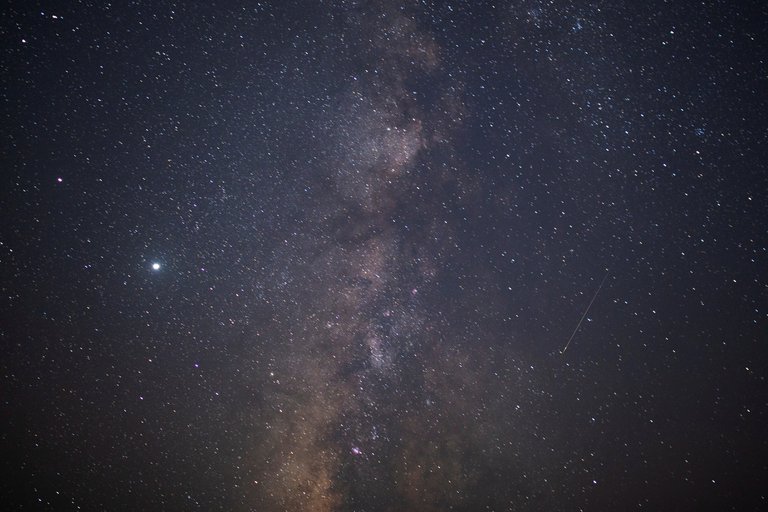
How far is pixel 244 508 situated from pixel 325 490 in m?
0.70

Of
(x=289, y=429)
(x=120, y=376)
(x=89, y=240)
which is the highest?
(x=89, y=240)

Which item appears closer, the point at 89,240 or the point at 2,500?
the point at 89,240

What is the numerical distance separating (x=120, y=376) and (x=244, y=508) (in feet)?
4.68

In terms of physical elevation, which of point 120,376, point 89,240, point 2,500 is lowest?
point 2,500

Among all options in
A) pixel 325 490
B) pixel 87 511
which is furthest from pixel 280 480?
pixel 87 511

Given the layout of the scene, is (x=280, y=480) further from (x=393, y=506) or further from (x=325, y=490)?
(x=393, y=506)

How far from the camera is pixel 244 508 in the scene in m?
2.13

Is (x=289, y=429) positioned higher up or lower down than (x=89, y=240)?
lower down

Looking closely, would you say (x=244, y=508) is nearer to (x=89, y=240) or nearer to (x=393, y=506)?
(x=393, y=506)

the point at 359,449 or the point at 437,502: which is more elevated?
the point at 359,449

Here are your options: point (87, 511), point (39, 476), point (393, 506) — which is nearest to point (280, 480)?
point (393, 506)

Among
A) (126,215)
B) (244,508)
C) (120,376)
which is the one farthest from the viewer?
(244,508)

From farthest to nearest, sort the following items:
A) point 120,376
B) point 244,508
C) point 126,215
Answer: point 244,508 < point 120,376 < point 126,215

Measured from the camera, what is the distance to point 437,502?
6.82 ft
